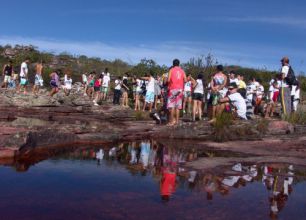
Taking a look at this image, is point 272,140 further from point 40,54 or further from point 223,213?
point 40,54

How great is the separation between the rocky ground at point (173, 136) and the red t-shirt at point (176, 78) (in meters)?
1.15

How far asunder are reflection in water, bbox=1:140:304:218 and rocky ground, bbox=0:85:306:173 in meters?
0.37

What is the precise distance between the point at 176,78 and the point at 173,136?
1.83 metres

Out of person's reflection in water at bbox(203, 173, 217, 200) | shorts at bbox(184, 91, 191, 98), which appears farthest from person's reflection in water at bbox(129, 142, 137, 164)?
shorts at bbox(184, 91, 191, 98)

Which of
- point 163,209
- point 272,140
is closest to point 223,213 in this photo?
point 163,209

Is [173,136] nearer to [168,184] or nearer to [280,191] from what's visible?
[168,184]

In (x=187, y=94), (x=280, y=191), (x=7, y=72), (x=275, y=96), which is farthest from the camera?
(x=7, y=72)

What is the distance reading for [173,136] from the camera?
10305 millimetres

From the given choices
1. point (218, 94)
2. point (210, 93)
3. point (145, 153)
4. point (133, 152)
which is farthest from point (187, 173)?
point (210, 93)

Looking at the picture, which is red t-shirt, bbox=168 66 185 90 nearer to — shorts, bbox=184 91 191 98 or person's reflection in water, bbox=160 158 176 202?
person's reflection in water, bbox=160 158 176 202

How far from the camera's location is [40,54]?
141 feet

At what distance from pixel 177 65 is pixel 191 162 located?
494 centimetres

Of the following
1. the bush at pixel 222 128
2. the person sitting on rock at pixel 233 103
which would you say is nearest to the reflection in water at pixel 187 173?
the bush at pixel 222 128

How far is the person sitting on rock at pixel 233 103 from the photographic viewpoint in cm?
1198
